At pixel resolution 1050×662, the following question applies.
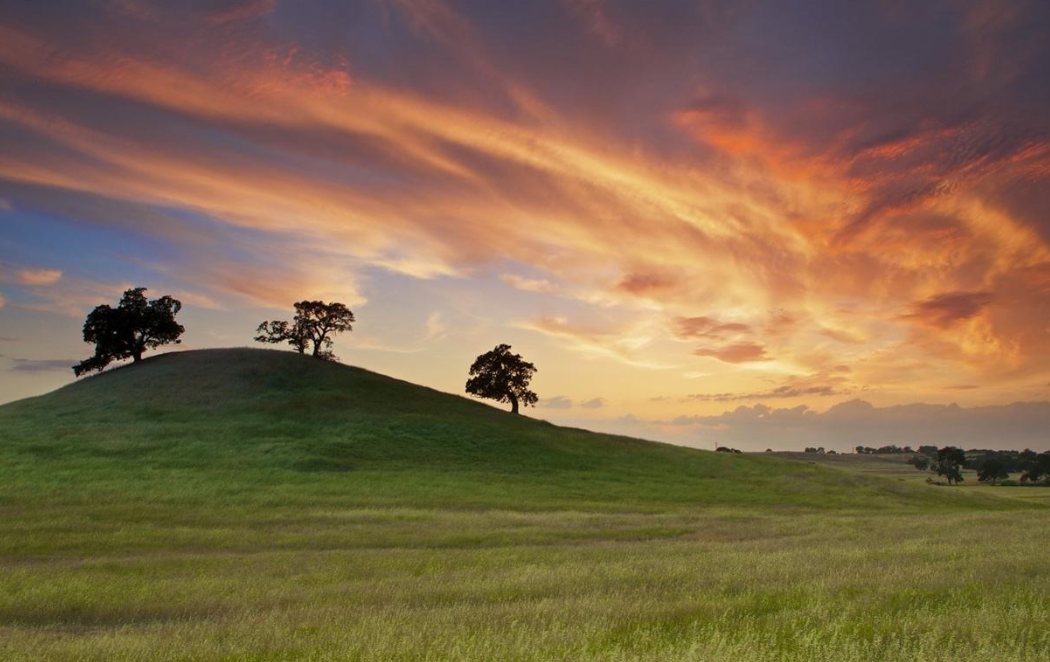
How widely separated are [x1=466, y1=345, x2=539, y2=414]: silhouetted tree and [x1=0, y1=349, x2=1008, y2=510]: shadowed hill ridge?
1183cm

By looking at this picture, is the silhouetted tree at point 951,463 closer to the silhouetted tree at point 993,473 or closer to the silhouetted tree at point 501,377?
the silhouetted tree at point 993,473

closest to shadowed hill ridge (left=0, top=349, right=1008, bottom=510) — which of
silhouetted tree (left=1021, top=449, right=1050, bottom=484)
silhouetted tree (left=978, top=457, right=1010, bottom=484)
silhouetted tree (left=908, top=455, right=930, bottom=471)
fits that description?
silhouetted tree (left=978, top=457, right=1010, bottom=484)

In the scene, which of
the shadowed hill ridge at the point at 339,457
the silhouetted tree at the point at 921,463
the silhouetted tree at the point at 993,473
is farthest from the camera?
the silhouetted tree at the point at 921,463

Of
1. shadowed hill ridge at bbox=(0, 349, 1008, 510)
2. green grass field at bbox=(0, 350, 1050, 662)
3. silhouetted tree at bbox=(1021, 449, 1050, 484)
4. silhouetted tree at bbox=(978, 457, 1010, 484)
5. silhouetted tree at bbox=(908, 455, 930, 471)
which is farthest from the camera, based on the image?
silhouetted tree at bbox=(908, 455, 930, 471)

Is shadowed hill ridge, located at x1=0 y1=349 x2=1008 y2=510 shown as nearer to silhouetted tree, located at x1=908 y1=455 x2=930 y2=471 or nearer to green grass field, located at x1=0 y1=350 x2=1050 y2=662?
green grass field, located at x1=0 y1=350 x2=1050 y2=662

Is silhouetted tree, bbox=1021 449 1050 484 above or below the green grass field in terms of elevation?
above

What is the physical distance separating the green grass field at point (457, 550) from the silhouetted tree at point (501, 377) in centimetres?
2990

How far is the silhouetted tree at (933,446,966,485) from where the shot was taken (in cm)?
12706

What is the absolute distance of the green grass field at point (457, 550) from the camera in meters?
10.7

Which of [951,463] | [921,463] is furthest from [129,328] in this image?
[921,463]

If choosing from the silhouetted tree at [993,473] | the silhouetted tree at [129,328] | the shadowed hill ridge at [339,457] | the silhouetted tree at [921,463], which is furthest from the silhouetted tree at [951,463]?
the silhouetted tree at [129,328]

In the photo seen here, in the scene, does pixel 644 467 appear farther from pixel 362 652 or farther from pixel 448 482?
pixel 362 652

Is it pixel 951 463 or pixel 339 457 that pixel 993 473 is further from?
pixel 339 457

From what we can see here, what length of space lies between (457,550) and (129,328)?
269 feet
